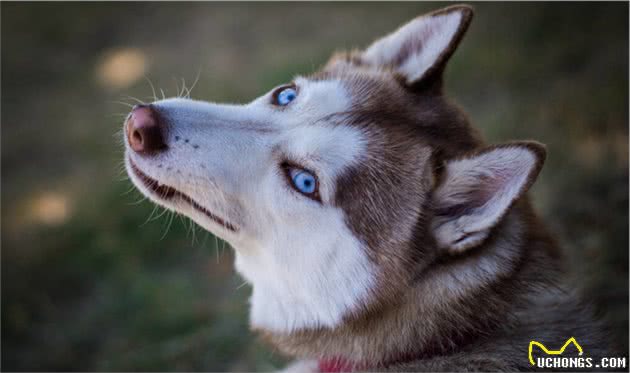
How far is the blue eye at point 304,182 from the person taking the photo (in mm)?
2316

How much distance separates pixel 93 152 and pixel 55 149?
0.59 m

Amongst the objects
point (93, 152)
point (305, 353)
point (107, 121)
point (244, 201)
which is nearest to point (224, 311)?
point (305, 353)

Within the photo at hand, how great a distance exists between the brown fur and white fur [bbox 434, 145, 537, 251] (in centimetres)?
7

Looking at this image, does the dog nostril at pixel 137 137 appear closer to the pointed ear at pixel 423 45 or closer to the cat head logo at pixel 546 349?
the pointed ear at pixel 423 45

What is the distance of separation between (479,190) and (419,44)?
3.34 feet

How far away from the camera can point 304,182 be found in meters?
2.33

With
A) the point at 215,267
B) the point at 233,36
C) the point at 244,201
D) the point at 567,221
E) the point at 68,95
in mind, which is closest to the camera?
the point at 244,201

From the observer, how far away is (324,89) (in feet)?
8.46

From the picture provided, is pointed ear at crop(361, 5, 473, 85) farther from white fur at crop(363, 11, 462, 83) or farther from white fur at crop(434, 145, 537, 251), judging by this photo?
white fur at crop(434, 145, 537, 251)

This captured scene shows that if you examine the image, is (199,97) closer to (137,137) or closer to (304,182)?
(137,137)

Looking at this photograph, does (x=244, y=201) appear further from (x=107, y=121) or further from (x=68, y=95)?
(x=68, y=95)

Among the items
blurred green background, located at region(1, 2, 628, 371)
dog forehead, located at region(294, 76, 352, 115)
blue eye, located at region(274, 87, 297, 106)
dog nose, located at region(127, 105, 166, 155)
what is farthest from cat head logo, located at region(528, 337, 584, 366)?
dog nose, located at region(127, 105, 166, 155)

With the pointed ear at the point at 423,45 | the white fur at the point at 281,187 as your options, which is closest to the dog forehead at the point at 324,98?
the white fur at the point at 281,187

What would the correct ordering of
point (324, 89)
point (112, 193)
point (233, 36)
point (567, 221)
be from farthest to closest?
point (233, 36) < point (112, 193) < point (567, 221) < point (324, 89)
